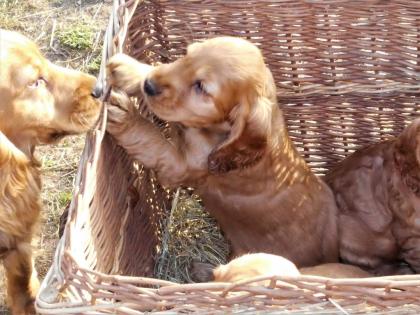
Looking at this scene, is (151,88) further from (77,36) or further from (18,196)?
(77,36)

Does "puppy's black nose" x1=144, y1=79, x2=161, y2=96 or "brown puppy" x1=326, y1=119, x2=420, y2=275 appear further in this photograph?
"brown puppy" x1=326, y1=119, x2=420, y2=275

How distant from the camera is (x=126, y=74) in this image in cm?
302

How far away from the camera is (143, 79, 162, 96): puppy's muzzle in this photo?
294cm

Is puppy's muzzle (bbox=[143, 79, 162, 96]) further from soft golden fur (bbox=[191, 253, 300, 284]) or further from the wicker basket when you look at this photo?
soft golden fur (bbox=[191, 253, 300, 284])

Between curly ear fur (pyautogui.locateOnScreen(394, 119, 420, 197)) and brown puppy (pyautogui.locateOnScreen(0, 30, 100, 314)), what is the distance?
1.33 m

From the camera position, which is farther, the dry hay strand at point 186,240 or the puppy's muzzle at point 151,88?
the dry hay strand at point 186,240

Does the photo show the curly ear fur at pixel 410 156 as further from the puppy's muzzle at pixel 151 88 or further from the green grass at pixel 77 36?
the green grass at pixel 77 36

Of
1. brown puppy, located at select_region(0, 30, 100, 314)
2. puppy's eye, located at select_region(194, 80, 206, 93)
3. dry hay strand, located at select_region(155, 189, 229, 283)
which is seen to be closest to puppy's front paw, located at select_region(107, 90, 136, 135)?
brown puppy, located at select_region(0, 30, 100, 314)

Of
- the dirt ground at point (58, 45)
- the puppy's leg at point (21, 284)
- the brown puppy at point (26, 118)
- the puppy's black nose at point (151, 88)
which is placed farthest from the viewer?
the dirt ground at point (58, 45)

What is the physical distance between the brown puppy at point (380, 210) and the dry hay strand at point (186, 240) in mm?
686

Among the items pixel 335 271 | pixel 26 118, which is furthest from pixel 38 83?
pixel 335 271

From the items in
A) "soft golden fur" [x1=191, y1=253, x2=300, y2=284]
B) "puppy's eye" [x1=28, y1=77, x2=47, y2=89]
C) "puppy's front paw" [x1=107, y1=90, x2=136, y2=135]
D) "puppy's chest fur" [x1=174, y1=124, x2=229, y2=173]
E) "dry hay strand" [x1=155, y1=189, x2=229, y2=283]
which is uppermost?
"puppy's eye" [x1=28, y1=77, x2=47, y2=89]

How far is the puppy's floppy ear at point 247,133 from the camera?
2.92 m

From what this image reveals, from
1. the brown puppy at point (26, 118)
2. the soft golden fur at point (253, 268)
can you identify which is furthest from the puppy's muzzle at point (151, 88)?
the soft golden fur at point (253, 268)
